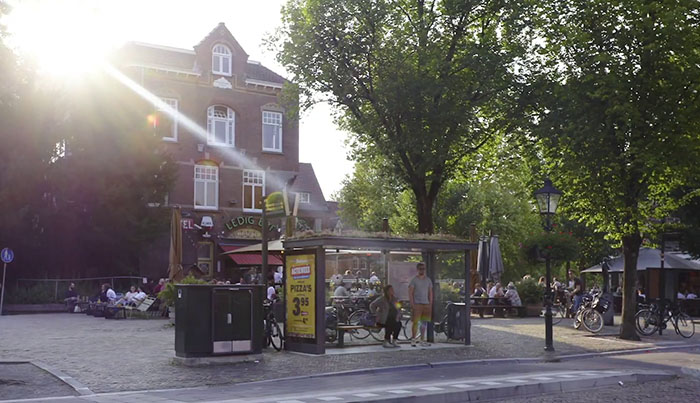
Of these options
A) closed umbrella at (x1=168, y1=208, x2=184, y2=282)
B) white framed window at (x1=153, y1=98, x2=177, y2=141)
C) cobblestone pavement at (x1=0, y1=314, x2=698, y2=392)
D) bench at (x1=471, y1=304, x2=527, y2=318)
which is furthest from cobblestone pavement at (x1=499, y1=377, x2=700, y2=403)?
white framed window at (x1=153, y1=98, x2=177, y2=141)

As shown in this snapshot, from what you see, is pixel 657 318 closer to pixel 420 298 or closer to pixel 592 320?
pixel 592 320

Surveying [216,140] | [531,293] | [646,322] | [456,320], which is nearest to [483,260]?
[531,293]

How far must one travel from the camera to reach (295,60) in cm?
2817

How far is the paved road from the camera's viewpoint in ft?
37.7

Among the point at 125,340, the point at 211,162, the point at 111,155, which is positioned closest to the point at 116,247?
the point at 111,155

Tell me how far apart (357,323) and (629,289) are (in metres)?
7.87

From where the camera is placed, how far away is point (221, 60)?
43.6 m

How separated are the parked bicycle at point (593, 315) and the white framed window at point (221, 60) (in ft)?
77.5

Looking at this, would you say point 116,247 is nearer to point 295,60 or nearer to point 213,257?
point 213,257

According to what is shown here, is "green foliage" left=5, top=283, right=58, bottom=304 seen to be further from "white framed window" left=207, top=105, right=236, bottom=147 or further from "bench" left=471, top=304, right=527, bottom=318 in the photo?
"bench" left=471, top=304, right=527, bottom=318

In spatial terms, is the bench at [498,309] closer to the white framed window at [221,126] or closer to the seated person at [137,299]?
the seated person at [137,299]

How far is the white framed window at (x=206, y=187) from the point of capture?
4269 cm

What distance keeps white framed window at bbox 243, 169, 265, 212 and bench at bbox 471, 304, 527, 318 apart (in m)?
16.0

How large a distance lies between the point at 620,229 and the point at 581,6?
6055 millimetres
